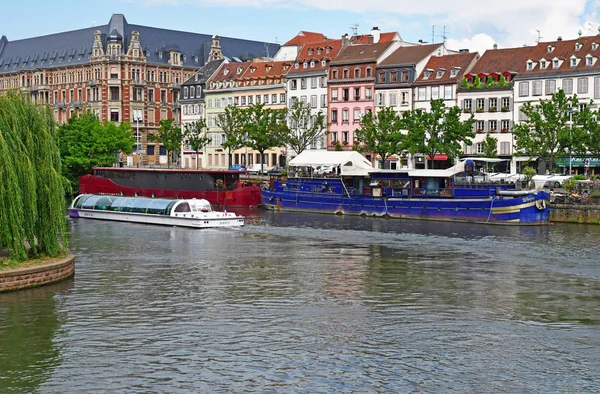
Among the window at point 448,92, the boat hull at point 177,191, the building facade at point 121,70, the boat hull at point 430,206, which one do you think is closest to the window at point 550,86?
the window at point 448,92

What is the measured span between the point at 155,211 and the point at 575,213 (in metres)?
31.2

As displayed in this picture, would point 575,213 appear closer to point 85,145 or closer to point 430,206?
point 430,206

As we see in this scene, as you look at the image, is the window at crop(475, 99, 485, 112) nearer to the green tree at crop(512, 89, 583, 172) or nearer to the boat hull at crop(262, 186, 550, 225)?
the green tree at crop(512, 89, 583, 172)

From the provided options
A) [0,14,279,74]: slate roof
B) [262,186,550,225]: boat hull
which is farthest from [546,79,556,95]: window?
[0,14,279,74]: slate roof

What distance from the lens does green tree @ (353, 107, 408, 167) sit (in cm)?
10431

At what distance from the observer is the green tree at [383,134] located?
104m

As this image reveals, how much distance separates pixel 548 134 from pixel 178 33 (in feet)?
301

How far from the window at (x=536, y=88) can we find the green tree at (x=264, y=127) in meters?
30.0

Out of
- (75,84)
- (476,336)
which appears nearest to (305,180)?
(476,336)

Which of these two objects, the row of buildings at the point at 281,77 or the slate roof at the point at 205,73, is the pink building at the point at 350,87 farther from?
the slate roof at the point at 205,73

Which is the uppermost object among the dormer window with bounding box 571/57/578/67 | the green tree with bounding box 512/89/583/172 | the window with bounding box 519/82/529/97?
the dormer window with bounding box 571/57/578/67

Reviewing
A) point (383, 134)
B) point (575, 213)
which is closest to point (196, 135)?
point (383, 134)

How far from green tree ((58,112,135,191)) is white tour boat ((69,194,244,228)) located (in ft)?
114

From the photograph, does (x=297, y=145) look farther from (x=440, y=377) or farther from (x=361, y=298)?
(x=440, y=377)
